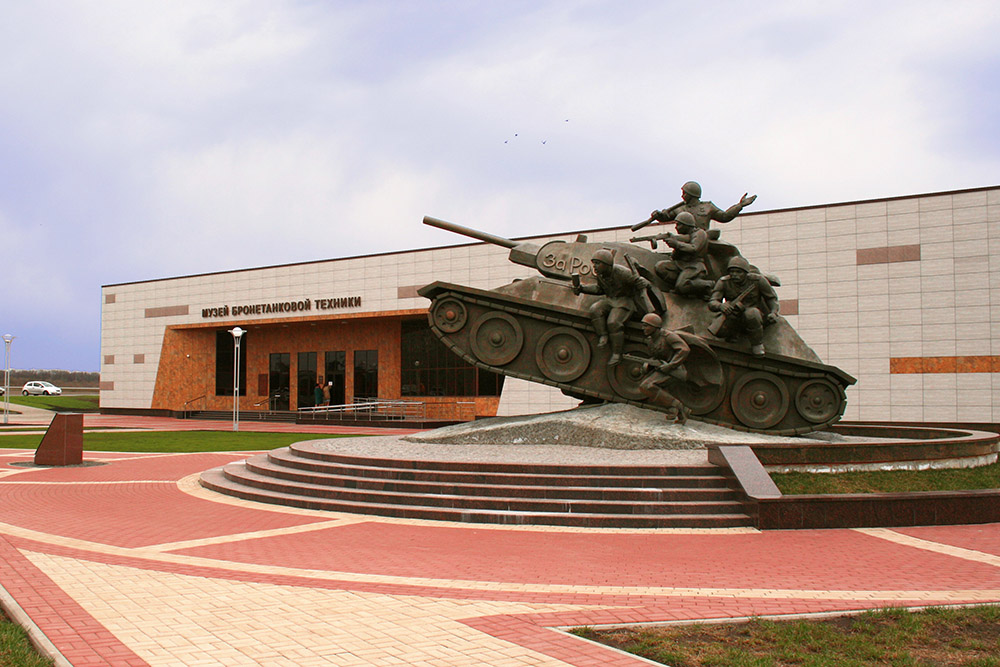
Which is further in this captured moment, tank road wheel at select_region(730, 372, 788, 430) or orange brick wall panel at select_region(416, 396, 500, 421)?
orange brick wall panel at select_region(416, 396, 500, 421)

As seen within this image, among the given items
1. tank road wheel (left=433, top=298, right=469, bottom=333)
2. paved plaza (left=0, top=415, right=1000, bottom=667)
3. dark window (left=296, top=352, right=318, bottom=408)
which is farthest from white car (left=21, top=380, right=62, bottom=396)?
paved plaza (left=0, top=415, right=1000, bottom=667)

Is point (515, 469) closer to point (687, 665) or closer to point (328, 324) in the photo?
point (687, 665)

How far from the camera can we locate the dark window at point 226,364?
4456 cm

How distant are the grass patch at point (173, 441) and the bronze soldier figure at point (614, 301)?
11.1 meters

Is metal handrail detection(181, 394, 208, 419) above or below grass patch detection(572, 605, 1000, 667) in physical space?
below

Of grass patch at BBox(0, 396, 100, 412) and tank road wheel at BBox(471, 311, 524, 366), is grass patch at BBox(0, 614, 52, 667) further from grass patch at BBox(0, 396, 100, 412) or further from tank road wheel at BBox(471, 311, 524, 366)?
grass patch at BBox(0, 396, 100, 412)

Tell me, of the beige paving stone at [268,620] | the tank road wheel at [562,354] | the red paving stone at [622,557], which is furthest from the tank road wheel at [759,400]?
the beige paving stone at [268,620]

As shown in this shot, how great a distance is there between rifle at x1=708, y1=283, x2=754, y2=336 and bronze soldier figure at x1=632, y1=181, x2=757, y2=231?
1.78m

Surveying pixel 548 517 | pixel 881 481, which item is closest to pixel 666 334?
pixel 881 481

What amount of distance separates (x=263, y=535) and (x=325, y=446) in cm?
488

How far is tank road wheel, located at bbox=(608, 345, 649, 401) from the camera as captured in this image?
14.5m

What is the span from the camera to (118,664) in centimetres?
441

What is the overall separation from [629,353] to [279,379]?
32.6 metres

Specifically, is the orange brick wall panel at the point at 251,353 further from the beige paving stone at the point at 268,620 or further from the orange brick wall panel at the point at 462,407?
the beige paving stone at the point at 268,620
